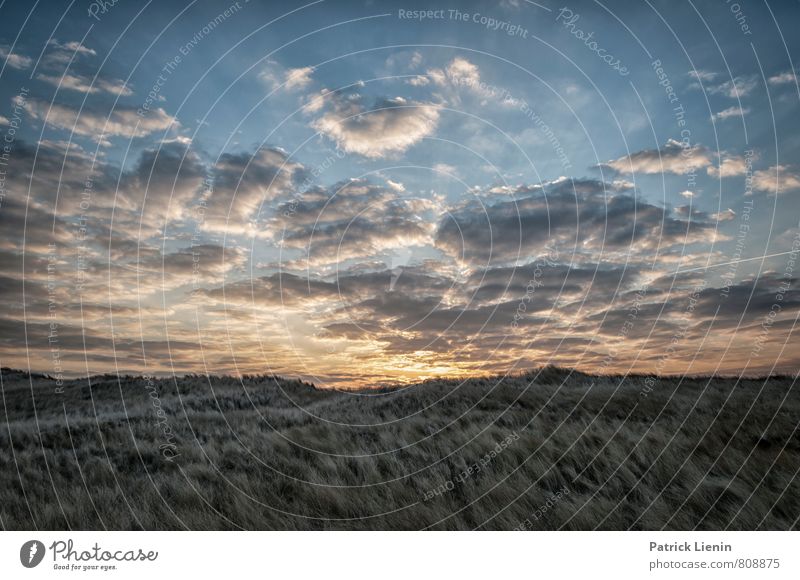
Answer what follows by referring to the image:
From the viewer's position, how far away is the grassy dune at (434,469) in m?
8.76

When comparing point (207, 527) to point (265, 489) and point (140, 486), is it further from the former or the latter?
point (140, 486)

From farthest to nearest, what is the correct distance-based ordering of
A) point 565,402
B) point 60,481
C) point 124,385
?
point 124,385 < point 565,402 < point 60,481

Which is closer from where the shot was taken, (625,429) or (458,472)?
(458,472)

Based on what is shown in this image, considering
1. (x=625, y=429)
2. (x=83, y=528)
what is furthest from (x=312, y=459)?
(x=625, y=429)

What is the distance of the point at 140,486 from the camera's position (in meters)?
10.4

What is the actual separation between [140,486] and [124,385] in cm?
2758

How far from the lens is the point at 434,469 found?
35.0 feet
